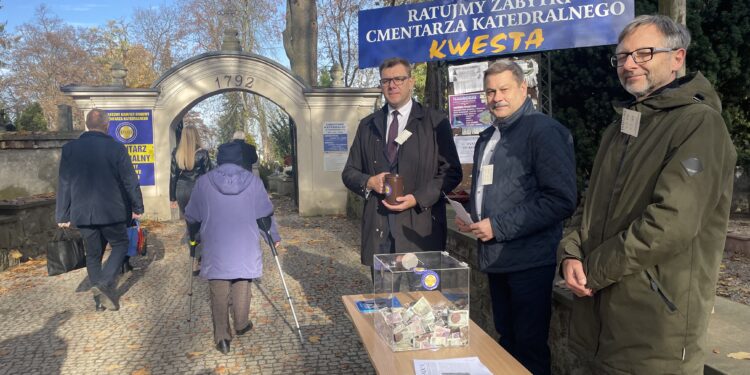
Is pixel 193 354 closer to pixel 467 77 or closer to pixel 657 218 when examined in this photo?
pixel 657 218

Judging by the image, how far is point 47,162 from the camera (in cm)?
1072

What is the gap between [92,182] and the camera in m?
5.78

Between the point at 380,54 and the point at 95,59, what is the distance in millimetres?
37679

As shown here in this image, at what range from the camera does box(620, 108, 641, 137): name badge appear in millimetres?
2039

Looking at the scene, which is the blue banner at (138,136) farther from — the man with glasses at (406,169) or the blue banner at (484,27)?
the man with glasses at (406,169)

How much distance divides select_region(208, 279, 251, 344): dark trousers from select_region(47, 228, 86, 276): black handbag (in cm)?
311

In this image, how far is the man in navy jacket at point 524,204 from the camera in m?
2.76

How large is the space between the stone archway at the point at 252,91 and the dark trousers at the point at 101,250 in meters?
6.95

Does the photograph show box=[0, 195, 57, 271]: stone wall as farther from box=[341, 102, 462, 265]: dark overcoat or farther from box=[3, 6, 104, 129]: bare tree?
box=[3, 6, 104, 129]: bare tree

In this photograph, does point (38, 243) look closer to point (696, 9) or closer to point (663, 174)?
point (663, 174)

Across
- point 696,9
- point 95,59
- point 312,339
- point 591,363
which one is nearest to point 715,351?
point 591,363

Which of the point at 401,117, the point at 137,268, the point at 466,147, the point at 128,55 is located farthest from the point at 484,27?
the point at 128,55

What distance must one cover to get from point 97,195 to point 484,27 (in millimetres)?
4890

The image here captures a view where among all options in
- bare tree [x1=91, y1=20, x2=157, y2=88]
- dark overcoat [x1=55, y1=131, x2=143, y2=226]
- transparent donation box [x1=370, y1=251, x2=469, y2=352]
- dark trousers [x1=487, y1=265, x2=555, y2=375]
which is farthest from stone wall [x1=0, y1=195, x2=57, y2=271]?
bare tree [x1=91, y1=20, x2=157, y2=88]
